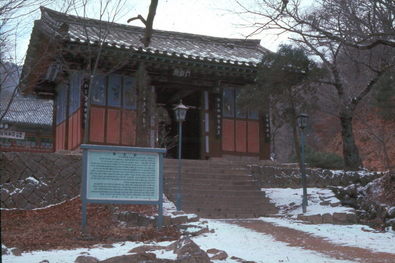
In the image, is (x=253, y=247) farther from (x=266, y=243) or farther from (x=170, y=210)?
(x=170, y=210)

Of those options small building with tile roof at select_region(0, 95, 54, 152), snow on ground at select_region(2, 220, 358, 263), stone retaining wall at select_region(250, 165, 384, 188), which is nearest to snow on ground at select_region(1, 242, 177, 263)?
snow on ground at select_region(2, 220, 358, 263)

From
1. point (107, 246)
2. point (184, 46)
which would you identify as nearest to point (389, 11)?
point (107, 246)

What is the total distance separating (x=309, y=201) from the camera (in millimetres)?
13320

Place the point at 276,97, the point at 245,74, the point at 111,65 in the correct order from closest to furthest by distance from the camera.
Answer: the point at 276,97
the point at 111,65
the point at 245,74

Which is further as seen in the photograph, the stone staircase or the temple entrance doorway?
the temple entrance doorway

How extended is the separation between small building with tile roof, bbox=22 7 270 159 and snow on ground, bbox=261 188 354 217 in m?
3.16

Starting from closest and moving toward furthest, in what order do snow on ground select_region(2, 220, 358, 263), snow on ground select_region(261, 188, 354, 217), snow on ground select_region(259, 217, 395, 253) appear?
snow on ground select_region(2, 220, 358, 263) < snow on ground select_region(259, 217, 395, 253) < snow on ground select_region(261, 188, 354, 217)

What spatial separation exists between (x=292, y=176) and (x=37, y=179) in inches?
328

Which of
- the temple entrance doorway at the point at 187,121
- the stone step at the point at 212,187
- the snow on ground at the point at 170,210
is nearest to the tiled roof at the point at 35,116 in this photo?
the temple entrance doorway at the point at 187,121

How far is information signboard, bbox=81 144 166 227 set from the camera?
8.57m

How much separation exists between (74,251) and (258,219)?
19.6ft

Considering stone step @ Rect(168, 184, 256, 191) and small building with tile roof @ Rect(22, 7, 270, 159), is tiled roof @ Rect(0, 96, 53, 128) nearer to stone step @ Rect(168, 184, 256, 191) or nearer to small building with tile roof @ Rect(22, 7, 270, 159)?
small building with tile roof @ Rect(22, 7, 270, 159)

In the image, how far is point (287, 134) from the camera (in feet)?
130

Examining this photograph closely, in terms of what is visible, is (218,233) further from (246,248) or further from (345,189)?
(345,189)
